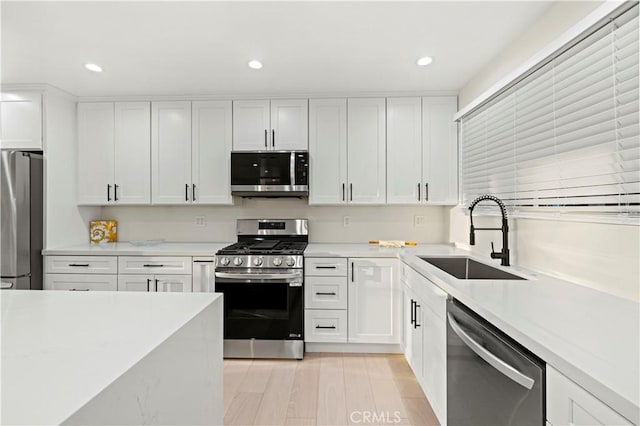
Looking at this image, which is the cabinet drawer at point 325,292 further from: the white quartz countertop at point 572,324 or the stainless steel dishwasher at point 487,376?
the stainless steel dishwasher at point 487,376

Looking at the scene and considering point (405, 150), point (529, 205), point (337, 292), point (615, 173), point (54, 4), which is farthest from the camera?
point (405, 150)

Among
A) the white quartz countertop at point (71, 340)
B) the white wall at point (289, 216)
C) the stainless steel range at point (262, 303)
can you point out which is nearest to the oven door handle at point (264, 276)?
the stainless steel range at point (262, 303)

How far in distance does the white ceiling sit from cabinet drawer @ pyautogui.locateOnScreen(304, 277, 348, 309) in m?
1.73

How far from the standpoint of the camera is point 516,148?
2123mm

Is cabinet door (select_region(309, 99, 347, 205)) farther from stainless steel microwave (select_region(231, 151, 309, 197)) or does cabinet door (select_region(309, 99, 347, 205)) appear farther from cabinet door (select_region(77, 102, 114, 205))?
cabinet door (select_region(77, 102, 114, 205))

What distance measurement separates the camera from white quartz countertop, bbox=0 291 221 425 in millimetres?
Answer: 534

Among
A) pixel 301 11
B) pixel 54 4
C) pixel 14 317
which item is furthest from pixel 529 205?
pixel 54 4

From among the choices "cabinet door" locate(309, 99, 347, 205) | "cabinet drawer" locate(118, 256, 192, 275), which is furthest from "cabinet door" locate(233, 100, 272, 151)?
"cabinet drawer" locate(118, 256, 192, 275)

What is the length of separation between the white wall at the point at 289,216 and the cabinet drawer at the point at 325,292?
707 mm

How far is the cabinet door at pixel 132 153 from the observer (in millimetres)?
3305

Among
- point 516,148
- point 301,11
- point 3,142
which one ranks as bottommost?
point 516,148

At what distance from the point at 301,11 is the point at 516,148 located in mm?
1545

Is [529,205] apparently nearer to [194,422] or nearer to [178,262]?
[194,422]

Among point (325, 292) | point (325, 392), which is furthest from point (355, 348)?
point (325, 392)
